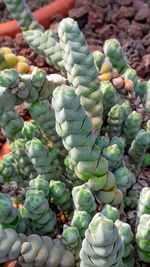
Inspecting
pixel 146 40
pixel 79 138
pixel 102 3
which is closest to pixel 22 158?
pixel 79 138

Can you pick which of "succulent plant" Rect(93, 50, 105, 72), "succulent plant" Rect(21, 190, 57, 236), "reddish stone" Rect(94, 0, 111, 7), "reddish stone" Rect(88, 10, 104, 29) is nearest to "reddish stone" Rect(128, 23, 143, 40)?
"reddish stone" Rect(88, 10, 104, 29)

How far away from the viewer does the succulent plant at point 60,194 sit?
110 cm

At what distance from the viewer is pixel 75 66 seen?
106 cm

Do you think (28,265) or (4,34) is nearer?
(28,265)

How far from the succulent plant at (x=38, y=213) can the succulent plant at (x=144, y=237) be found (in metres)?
0.24

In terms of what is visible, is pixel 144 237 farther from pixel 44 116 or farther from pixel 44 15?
pixel 44 15

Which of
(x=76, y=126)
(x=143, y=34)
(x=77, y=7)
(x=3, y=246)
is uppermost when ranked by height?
(x=76, y=126)

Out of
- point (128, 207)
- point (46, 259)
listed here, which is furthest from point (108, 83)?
point (46, 259)

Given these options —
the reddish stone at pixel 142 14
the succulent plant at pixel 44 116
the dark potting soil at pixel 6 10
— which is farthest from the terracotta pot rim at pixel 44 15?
the succulent plant at pixel 44 116

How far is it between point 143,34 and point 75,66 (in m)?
1.33

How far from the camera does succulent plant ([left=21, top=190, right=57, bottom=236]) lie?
983 millimetres

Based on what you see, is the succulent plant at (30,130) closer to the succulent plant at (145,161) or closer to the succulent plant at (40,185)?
the succulent plant at (40,185)

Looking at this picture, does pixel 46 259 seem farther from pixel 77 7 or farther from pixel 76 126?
pixel 77 7

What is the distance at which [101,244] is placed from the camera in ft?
2.35
